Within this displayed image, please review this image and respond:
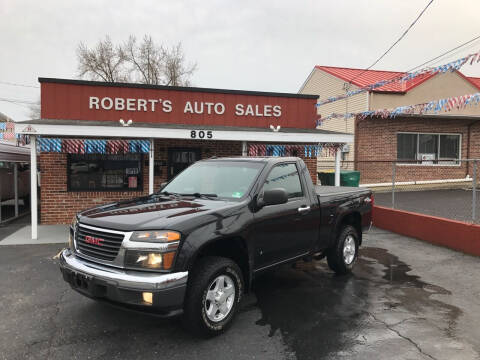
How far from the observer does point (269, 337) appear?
12.1ft

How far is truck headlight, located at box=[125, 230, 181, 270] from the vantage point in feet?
10.6

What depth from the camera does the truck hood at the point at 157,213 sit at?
11.0 feet

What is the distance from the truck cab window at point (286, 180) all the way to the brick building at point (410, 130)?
1126cm

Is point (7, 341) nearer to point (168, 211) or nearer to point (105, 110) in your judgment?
point (168, 211)

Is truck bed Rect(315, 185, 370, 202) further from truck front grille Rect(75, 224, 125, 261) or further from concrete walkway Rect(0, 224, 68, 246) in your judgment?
concrete walkway Rect(0, 224, 68, 246)

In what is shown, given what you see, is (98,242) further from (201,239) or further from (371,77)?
(371,77)

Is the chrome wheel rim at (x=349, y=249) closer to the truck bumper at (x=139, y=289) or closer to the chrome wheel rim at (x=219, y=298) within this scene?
the chrome wheel rim at (x=219, y=298)

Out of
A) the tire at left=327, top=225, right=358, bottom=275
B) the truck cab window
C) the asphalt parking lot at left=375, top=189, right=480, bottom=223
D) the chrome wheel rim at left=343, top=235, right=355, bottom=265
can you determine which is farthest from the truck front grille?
the asphalt parking lot at left=375, top=189, right=480, bottom=223

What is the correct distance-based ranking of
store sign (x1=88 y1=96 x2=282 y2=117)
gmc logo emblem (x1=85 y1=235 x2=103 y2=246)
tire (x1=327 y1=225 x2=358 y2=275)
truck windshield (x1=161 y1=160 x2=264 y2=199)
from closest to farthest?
gmc logo emblem (x1=85 y1=235 x2=103 y2=246) → truck windshield (x1=161 y1=160 x2=264 y2=199) → tire (x1=327 y1=225 x2=358 y2=275) → store sign (x1=88 y1=96 x2=282 y2=117)

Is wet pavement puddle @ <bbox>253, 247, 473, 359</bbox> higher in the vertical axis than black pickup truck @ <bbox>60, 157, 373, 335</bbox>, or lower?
lower

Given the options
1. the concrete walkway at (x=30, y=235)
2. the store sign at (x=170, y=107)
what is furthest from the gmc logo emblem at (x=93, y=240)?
the store sign at (x=170, y=107)

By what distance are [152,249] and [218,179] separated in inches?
64.8

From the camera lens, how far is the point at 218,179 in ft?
15.3

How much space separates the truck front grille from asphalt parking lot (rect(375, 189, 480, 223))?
333 inches
